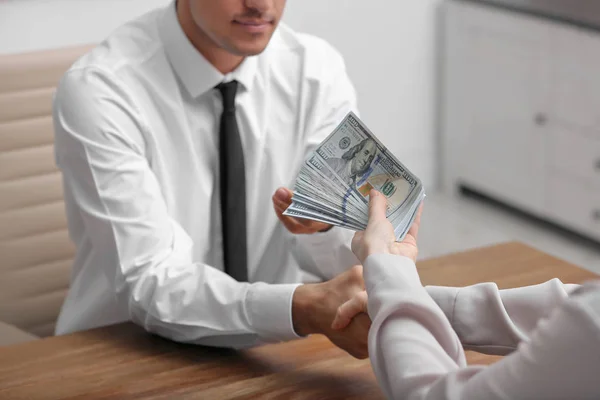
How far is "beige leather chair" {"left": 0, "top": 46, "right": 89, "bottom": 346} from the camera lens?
231 centimetres

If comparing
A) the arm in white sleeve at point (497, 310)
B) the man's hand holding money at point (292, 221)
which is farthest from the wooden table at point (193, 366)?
the man's hand holding money at point (292, 221)

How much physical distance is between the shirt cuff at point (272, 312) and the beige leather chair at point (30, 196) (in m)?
0.81

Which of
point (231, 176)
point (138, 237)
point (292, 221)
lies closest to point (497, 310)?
point (292, 221)

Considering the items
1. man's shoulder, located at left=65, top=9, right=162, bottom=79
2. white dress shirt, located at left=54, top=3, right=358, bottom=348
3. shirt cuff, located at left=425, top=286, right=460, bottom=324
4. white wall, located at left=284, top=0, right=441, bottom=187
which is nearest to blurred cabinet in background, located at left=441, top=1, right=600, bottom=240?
white wall, located at left=284, top=0, right=441, bottom=187

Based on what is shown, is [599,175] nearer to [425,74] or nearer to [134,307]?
[425,74]

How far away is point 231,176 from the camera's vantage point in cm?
208

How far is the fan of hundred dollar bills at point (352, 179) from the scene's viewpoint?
4.98 ft

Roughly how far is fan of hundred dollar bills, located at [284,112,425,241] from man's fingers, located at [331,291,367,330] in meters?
0.13

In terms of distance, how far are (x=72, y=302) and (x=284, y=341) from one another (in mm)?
656

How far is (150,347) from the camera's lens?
1718 mm

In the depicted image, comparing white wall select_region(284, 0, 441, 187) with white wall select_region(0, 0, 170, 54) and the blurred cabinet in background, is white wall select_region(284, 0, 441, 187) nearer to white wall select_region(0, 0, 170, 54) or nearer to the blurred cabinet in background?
the blurred cabinet in background

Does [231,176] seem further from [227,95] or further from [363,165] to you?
[363,165]

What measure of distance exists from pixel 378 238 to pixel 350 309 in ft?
0.63

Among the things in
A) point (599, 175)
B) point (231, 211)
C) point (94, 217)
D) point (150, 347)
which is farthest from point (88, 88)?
point (599, 175)
